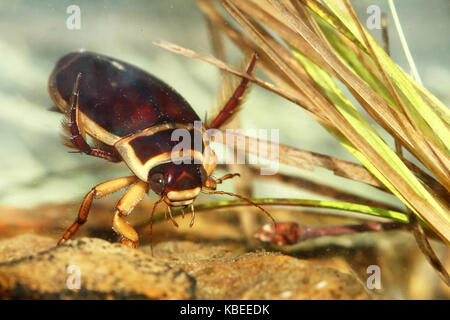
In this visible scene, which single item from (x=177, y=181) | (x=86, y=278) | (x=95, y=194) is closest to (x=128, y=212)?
(x=95, y=194)

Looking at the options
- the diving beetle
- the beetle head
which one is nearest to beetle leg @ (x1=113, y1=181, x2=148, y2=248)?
the diving beetle

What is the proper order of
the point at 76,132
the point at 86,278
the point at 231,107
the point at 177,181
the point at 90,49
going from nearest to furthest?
1. the point at 86,278
2. the point at 177,181
3. the point at 76,132
4. the point at 231,107
5. the point at 90,49

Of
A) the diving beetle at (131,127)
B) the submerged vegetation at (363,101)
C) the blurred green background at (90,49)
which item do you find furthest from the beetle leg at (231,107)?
the submerged vegetation at (363,101)

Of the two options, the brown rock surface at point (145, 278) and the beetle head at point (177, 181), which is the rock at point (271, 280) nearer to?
the brown rock surface at point (145, 278)

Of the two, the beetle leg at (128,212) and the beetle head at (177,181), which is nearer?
the beetle head at (177,181)

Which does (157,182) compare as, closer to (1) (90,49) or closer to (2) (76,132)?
(2) (76,132)

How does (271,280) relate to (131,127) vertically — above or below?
below

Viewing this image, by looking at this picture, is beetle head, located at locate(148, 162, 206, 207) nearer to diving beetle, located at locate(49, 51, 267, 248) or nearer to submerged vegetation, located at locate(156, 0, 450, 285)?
diving beetle, located at locate(49, 51, 267, 248)
